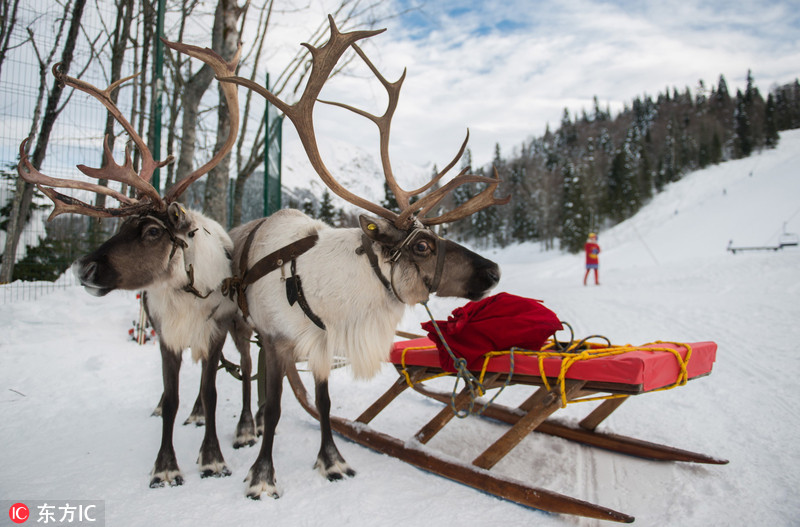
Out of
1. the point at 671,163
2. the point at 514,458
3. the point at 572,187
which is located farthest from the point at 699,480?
the point at 671,163

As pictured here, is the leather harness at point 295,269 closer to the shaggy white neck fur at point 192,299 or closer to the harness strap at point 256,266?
the harness strap at point 256,266

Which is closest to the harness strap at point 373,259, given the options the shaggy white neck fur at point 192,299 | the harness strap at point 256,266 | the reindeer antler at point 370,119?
the reindeer antler at point 370,119

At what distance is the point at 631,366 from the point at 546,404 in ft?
1.76

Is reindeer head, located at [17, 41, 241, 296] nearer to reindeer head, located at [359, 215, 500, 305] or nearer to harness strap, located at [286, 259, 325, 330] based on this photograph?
harness strap, located at [286, 259, 325, 330]

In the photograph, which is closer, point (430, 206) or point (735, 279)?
point (430, 206)

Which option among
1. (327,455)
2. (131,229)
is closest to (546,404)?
(327,455)

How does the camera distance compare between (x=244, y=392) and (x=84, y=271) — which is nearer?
(x=84, y=271)

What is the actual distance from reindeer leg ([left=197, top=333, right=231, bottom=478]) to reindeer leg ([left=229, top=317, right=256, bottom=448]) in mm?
Result: 414

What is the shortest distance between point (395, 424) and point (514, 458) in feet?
3.78

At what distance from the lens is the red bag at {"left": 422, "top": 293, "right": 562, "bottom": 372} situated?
3.12 m

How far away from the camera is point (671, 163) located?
7044 cm

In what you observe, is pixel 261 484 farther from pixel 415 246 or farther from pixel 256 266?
pixel 415 246

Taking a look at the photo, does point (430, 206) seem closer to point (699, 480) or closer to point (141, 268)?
point (141, 268)

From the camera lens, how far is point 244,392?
400 centimetres
